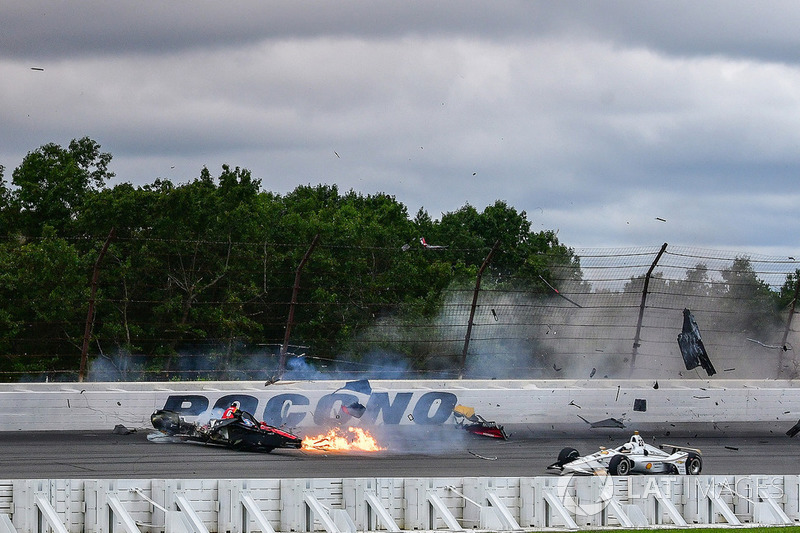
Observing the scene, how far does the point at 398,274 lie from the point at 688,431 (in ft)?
35.9

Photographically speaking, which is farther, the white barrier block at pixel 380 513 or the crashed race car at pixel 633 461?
the crashed race car at pixel 633 461

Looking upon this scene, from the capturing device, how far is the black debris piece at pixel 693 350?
2356 cm

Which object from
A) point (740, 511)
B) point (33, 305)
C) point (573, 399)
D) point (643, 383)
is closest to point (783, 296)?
point (643, 383)

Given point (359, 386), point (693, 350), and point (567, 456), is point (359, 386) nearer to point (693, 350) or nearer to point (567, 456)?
point (567, 456)

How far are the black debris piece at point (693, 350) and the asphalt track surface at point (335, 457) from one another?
335 cm

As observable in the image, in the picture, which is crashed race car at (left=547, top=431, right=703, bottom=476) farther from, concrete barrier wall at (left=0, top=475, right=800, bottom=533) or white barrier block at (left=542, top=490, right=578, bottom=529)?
white barrier block at (left=542, top=490, right=578, bottom=529)

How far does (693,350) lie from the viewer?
78.2 feet

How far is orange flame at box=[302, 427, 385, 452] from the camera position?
1905 cm

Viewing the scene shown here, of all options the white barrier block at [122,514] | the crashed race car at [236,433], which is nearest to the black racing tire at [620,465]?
the crashed race car at [236,433]

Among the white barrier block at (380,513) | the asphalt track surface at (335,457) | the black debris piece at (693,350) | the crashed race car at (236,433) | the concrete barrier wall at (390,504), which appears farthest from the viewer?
the black debris piece at (693,350)

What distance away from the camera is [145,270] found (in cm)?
2980

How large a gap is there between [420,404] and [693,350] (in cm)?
668

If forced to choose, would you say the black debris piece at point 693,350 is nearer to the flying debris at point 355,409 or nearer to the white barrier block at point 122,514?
the flying debris at point 355,409

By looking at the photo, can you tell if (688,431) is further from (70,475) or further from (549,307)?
(70,475)
